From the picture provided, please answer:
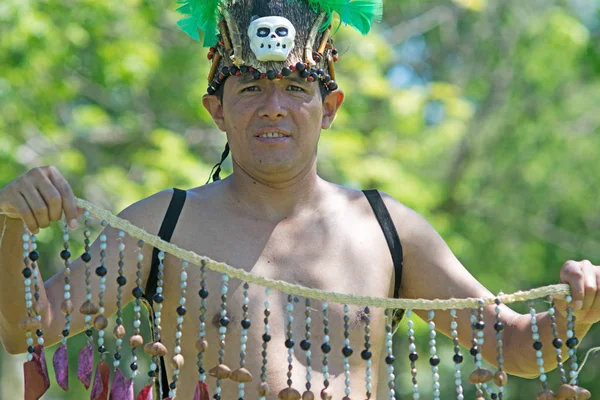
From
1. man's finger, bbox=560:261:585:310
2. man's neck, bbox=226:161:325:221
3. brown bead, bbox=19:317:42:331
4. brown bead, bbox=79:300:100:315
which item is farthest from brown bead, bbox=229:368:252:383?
man's finger, bbox=560:261:585:310

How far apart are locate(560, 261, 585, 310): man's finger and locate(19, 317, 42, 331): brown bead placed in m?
1.53

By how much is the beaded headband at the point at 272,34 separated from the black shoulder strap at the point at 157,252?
0.46 m

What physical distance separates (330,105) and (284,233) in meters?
0.53

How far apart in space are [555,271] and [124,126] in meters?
5.90

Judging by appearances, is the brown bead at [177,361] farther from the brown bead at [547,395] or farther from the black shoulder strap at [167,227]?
the brown bead at [547,395]

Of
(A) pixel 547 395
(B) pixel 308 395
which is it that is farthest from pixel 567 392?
(B) pixel 308 395

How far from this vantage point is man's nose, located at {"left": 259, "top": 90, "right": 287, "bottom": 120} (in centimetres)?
330

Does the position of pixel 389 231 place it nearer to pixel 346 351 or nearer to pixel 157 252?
pixel 346 351

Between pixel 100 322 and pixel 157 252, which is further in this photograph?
pixel 157 252

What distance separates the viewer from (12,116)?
7.71 m

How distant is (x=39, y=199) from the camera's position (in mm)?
2717

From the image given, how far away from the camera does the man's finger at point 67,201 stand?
108 inches

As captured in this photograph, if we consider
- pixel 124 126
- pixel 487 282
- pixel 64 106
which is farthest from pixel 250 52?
pixel 487 282

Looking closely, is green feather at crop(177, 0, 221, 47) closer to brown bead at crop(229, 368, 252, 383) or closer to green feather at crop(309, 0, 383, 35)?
green feather at crop(309, 0, 383, 35)
